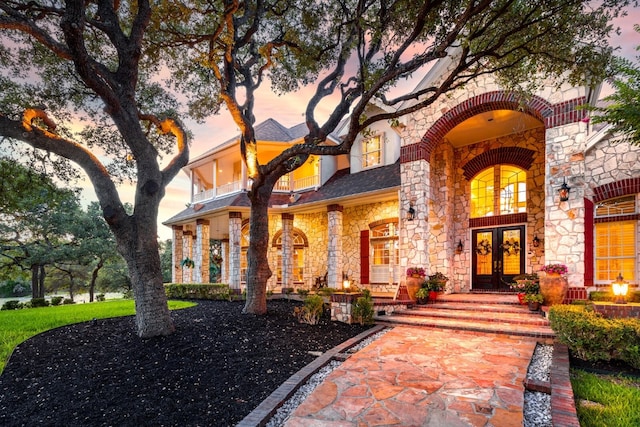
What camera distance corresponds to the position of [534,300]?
705 cm

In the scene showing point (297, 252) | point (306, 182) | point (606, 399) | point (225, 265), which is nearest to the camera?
point (606, 399)

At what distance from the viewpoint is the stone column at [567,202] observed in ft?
23.1

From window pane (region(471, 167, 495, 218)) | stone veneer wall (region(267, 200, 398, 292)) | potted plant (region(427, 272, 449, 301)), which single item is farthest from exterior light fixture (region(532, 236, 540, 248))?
stone veneer wall (region(267, 200, 398, 292))

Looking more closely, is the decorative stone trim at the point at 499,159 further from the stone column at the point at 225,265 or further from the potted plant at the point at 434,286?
the stone column at the point at 225,265

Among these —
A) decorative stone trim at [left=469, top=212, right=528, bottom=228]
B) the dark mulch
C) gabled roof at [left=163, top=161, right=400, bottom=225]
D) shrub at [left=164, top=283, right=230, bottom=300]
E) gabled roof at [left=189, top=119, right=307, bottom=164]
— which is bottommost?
shrub at [left=164, top=283, right=230, bottom=300]

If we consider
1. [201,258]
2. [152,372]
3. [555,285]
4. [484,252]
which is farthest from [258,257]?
[201,258]

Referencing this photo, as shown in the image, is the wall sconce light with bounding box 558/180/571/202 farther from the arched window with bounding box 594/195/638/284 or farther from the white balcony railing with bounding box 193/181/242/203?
the white balcony railing with bounding box 193/181/242/203

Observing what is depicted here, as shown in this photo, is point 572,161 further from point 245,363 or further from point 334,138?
point 334,138

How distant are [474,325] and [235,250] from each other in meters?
9.76

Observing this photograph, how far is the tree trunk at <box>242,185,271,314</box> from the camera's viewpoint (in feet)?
24.9

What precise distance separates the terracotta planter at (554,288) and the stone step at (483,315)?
15.8 inches

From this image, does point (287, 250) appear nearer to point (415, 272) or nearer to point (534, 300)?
point (415, 272)

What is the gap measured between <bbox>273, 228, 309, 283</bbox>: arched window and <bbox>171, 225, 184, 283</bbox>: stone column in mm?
5737

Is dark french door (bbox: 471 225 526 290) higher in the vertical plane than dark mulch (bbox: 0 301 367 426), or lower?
higher
